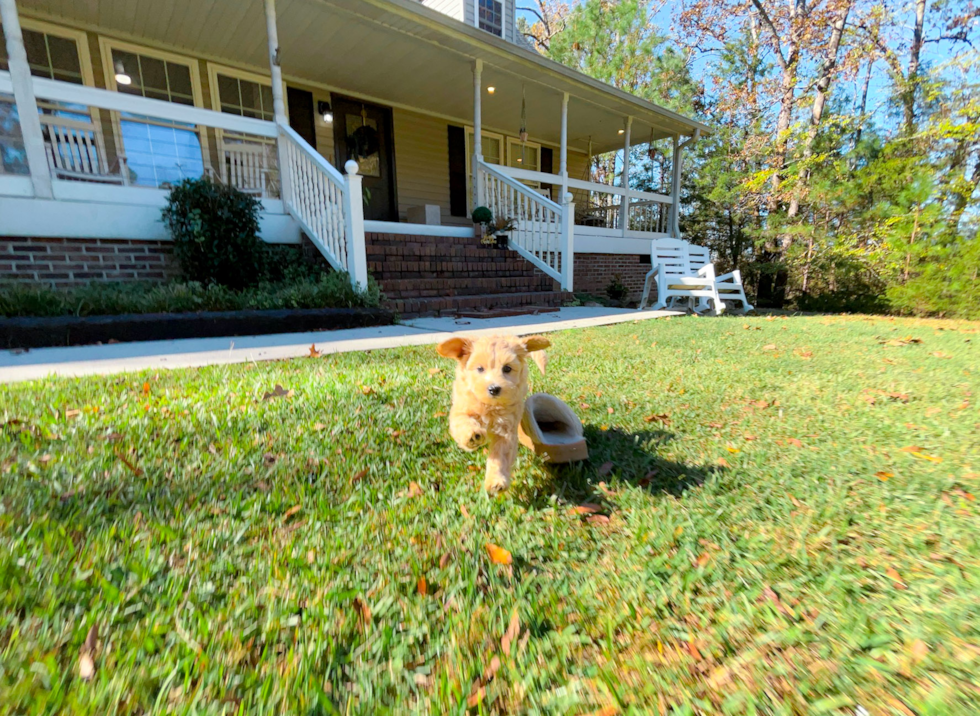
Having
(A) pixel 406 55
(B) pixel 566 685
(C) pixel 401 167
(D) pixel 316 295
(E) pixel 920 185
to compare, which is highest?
(A) pixel 406 55

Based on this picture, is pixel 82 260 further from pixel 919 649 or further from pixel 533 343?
pixel 919 649

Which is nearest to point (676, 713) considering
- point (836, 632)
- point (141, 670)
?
point (836, 632)

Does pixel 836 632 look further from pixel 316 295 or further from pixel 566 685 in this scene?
pixel 316 295

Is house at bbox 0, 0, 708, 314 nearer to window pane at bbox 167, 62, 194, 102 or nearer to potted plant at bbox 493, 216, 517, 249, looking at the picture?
window pane at bbox 167, 62, 194, 102

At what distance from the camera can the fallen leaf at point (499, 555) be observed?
1.16 m

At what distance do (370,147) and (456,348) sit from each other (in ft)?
32.2

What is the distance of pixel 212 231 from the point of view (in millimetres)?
5027

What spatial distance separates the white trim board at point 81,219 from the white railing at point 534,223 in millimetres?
4342

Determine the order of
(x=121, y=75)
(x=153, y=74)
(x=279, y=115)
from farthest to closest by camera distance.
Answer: (x=153, y=74)
(x=121, y=75)
(x=279, y=115)

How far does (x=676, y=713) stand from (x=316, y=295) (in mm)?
4847

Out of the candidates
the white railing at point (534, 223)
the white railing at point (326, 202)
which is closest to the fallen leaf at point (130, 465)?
the white railing at point (326, 202)

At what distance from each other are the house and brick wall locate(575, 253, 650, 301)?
1.9 inches

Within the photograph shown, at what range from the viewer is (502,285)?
7.50m

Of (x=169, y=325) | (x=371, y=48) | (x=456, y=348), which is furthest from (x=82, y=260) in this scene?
(x=456, y=348)
